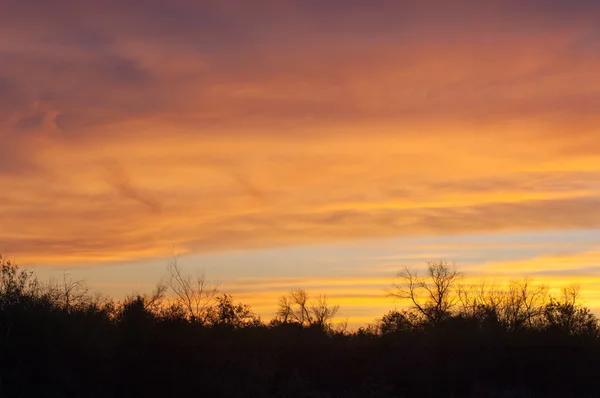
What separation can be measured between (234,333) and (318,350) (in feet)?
27.4

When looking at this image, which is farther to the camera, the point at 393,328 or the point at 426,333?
the point at 393,328

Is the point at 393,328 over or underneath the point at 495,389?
over

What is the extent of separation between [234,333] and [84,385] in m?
10.4

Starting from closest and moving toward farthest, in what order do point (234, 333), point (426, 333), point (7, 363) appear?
point (7, 363) → point (234, 333) → point (426, 333)

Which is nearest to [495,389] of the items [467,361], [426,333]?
[467,361]

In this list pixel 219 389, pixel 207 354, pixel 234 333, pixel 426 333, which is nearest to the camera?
pixel 219 389

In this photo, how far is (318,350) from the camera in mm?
47562

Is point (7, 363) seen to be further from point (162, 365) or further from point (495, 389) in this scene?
point (495, 389)

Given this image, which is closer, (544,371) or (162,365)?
(162,365)

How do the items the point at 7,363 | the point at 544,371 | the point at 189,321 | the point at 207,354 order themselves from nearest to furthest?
the point at 7,363, the point at 207,354, the point at 189,321, the point at 544,371

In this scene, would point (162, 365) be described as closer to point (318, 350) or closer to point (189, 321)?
point (189, 321)

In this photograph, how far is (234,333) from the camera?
4094 centimetres

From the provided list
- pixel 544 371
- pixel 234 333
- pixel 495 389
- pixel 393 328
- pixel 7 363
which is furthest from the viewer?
pixel 393 328

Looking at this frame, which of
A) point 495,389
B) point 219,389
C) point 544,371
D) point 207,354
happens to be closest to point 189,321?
point 207,354
